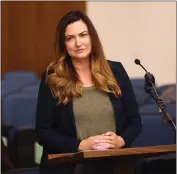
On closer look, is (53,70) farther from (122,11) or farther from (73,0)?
(73,0)

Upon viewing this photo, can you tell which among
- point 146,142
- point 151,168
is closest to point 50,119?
point 151,168

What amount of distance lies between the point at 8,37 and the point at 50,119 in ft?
14.4

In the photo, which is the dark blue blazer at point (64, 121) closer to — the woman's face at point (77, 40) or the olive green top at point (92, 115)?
the olive green top at point (92, 115)

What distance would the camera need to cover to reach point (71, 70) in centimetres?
136

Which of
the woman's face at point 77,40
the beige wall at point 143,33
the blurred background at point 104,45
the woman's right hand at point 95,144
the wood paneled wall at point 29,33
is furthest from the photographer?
the wood paneled wall at point 29,33

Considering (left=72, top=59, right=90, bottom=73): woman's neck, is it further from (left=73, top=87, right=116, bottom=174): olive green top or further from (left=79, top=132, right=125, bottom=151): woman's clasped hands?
(left=79, top=132, right=125, bottom=151): woman's clasped hands

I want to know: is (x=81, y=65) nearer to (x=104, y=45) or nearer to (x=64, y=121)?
(x=64, y=121)

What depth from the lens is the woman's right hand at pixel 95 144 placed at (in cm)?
119

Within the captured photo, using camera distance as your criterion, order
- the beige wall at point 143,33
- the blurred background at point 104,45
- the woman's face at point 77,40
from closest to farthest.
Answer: the woman's face at point 77,40 < the blurred background at point 104,45 < the beige wall at point 143,33

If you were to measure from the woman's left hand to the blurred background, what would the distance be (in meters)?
0.75

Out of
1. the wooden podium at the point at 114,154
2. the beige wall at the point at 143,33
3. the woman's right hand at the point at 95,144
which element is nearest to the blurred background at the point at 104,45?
the beige wall at the point at 143,33

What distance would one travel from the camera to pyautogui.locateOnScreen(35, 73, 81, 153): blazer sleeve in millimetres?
1278

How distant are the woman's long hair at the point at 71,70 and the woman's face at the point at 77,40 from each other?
0.01 meters

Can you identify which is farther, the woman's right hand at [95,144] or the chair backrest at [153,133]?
the chair backrest at [153,133]
